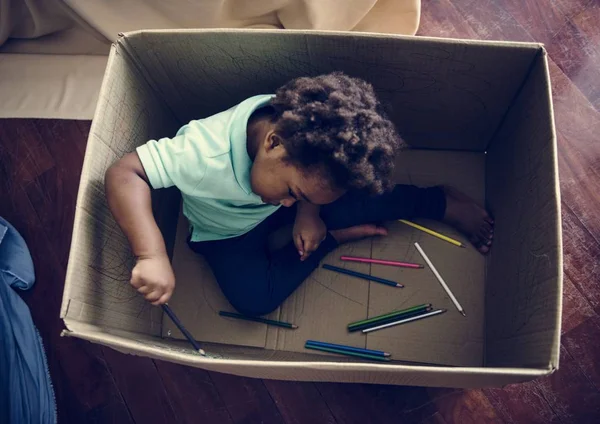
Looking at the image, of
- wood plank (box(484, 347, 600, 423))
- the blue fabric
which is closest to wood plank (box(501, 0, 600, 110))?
wood plank (box(484, 347, 600, 423))

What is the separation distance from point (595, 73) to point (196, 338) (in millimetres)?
755

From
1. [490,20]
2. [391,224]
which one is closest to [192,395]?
[391,224]

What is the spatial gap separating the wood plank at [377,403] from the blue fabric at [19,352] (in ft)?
1.30

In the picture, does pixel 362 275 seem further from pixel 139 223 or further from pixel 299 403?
pixel 139 223

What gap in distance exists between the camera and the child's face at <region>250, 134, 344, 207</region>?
0.58 meters

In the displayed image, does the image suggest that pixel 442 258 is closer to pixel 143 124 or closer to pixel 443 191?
pixel 443 191

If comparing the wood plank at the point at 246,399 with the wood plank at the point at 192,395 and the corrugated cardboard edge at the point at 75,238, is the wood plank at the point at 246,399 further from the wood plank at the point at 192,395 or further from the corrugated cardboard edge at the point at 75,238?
the corrugated cardboard edge at the point at 75,238

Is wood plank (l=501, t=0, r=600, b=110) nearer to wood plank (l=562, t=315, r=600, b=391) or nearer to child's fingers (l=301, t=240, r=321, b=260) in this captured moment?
wood plank (l=562, t=315, r=600, b=391)

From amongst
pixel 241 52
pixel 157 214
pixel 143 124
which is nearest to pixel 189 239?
pixel 157 214

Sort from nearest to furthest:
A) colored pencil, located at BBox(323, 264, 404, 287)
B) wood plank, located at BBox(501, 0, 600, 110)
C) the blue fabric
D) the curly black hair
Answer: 1. the curly black hair
2. the blue fabric
3. colored pencil, located at BBox(323, 264, 404, 287)
4. wood plank, located at BBox(501, 0, 600, 110)

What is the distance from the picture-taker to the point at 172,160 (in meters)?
0.64

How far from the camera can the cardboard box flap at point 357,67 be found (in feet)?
2.13

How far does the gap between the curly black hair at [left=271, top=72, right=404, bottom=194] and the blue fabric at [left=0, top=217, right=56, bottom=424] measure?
44 centimetres

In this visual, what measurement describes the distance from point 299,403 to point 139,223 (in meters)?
0.39
